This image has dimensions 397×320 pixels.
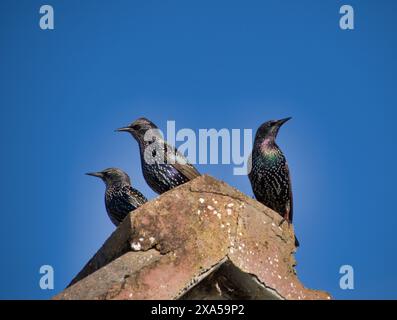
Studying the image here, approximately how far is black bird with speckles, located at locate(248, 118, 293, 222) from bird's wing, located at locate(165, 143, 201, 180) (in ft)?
2.09

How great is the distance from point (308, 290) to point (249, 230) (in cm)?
58

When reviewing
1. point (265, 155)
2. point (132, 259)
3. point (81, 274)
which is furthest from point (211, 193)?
point (265, 155)

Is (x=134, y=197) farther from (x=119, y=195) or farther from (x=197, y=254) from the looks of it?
(x=197, y=254)

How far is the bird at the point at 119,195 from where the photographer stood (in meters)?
11.0

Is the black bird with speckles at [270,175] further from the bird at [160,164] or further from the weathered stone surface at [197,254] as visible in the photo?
the weathered stone surface at [197,254]

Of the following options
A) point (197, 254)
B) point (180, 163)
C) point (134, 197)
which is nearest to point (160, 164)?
point (180, 163)

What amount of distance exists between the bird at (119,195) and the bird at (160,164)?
796 mm

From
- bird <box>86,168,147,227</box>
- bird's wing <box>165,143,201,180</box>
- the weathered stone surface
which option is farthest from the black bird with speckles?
the weathered stone surface

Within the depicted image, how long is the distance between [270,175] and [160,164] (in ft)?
3.99

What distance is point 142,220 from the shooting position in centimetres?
621

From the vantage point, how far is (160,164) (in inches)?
397

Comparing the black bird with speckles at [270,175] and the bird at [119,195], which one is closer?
the black bird with speckles at [270,175]

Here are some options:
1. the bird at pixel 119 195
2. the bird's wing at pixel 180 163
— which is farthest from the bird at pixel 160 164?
the bird at pixel 119 195
